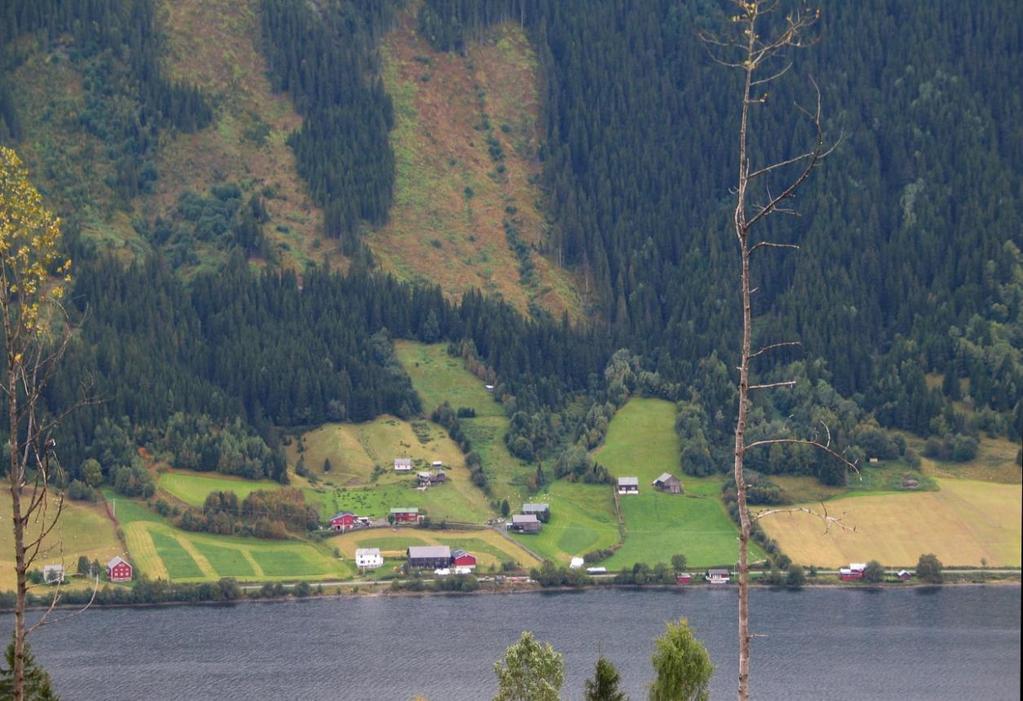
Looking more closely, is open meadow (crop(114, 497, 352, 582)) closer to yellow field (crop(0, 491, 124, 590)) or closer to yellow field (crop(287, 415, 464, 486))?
yellow field (crop(0, 491, 124, 590))

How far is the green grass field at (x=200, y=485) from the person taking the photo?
161750 mm

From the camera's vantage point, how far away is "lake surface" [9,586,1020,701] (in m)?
115

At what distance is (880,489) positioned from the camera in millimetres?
168000

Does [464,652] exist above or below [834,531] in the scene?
below

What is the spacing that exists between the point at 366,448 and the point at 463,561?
23.7m

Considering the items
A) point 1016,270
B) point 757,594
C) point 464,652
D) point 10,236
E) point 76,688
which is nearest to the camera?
point 10,236

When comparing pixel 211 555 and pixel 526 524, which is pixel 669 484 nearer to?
pixel 526 524

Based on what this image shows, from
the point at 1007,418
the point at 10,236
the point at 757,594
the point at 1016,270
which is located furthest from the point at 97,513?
the point at 10,236

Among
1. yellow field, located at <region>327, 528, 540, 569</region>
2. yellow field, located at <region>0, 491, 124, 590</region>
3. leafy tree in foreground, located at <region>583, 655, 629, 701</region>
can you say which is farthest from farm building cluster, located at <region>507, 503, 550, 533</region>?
leafy tree in foreground, located at <region>583, 655, 629, 701</region>

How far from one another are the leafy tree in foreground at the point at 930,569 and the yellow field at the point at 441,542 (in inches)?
1339

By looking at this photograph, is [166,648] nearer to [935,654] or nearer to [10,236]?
[935,654]

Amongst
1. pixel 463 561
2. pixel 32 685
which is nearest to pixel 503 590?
pixel 463 561

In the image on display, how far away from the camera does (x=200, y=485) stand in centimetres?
16438

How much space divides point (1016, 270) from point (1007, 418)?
86.0 ft
